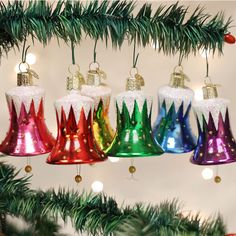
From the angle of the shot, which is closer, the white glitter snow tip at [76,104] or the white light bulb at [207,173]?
the white glitter snow tip at [76,104]

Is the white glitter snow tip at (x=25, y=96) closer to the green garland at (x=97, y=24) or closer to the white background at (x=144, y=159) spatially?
the green garland at (x=97, y=24)

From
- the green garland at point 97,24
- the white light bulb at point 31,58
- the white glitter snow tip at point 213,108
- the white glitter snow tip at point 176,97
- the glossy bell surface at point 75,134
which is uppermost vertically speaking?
the white light bulb at point 31,58

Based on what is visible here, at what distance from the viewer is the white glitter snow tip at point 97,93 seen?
3.14 ft

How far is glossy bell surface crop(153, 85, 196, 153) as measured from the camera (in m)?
0.95

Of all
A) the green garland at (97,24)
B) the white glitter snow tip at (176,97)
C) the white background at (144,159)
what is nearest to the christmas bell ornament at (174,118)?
the white glitter snow tip at (176,97)

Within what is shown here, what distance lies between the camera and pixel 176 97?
37.2 inches

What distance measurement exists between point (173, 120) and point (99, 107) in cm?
11

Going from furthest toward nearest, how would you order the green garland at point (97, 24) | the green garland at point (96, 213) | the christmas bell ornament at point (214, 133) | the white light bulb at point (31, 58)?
the white light bulb at point (31, 58)
the christmas bell ornament at point (214, 133)
the green garland at point (97, 24)
the green garland at point (96, 213)

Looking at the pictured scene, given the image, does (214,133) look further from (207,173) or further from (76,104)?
(207,173)

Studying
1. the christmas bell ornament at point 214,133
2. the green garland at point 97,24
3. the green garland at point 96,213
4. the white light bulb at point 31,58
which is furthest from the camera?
the white light bulb at point 31,58

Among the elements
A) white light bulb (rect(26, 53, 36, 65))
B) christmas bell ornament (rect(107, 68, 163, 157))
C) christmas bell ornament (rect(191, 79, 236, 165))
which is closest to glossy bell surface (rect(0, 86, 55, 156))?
Answer: christmas bell ornament (rect(107, 68, 163, 157))

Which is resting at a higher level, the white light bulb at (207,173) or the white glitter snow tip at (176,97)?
the white glitter snow tip at (176,97)

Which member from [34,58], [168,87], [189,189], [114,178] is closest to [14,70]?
[34,58]

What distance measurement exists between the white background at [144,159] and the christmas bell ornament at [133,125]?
0.68 meters
